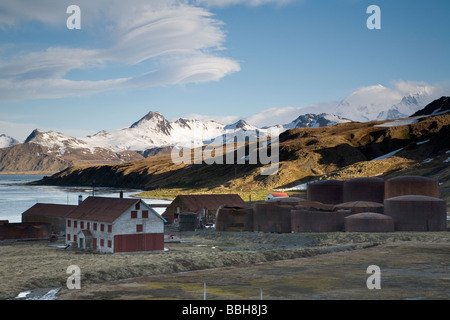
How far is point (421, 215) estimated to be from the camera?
73438mm

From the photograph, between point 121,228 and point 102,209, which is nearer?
point 121,228

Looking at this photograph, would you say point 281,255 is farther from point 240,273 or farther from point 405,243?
point 405,243

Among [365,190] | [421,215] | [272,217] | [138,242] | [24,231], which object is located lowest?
[138,242]

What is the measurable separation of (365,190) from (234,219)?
20660mm

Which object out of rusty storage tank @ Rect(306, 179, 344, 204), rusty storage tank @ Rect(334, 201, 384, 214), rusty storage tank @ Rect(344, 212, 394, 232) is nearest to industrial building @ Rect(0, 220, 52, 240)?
rusty storage tank @ Rect(344, 212, 394, 232)

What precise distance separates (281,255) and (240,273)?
33.5ft

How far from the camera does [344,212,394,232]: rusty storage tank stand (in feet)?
238

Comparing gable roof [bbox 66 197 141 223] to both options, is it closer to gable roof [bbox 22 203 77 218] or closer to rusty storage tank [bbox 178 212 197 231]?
gable roof [bbox 22 203 77 218]

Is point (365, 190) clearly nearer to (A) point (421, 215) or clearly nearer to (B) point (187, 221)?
(A) point (421, 215)

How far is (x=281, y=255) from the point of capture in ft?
188

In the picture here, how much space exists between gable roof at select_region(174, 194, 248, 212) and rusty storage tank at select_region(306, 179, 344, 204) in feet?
35.9

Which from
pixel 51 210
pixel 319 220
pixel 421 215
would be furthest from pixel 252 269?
pixel 51 210
